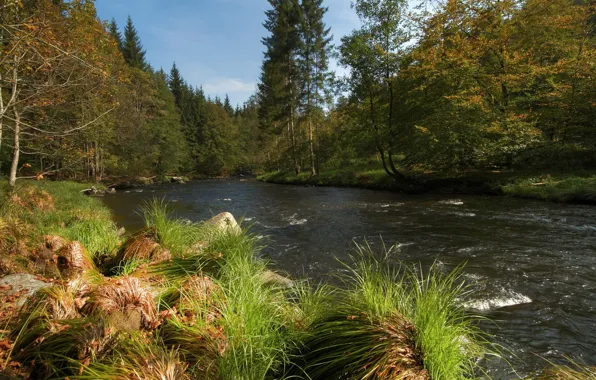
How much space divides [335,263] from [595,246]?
5.53 meters

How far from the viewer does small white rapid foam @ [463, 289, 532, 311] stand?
13.5ft

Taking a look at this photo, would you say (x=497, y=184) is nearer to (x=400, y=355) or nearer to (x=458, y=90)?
(x=458, y=90)

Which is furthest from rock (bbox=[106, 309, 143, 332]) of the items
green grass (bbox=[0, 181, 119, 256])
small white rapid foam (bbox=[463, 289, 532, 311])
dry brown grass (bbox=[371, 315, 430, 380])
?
small white rapid foam (bbox=[463, 289, 532, 311])

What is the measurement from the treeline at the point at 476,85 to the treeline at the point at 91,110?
13626 mm

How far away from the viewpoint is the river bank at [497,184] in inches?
421

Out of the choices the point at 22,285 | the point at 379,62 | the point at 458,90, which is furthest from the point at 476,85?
the point at 22,285

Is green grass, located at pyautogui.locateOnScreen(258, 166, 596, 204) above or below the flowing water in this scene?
above

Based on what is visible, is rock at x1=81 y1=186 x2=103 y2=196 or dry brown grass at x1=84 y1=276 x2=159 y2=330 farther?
rock at x1=81 y1=186 x2=103 y2=196

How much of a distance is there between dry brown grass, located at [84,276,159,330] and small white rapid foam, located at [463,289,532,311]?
12.8 ft

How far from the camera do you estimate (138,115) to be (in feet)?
106

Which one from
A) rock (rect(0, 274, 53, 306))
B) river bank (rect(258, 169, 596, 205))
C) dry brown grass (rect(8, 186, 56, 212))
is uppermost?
dry brown grass (rect(8, 186, 56, 212))

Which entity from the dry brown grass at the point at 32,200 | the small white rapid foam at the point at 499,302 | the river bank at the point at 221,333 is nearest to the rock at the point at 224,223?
the river bank at the point at 221,333

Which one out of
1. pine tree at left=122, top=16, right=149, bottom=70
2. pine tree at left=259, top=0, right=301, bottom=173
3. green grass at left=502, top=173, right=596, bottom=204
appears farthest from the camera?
pine tree at left=122, top=16, right=149, bottom=70

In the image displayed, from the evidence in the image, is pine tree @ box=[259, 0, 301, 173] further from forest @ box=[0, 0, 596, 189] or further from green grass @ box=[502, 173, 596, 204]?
green grass @ box=[502, 173, 596, 204]
